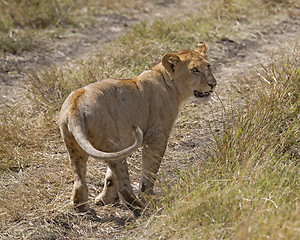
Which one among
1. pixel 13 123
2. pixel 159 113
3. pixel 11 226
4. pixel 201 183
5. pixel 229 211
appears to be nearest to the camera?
pixel 229 211

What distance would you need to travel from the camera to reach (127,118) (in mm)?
3799

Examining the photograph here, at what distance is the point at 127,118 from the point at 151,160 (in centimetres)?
41

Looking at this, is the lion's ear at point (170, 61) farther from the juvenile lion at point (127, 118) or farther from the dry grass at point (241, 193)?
the dry grass at point (241, 193)

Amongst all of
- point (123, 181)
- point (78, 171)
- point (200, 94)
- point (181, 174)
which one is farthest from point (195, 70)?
point (78, 171)

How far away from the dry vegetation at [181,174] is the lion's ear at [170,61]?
0.68 meters

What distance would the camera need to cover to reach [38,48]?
7.67 m

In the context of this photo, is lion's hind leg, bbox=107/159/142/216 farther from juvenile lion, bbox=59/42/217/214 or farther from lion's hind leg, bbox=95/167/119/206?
lion's hind leg, bbox=95/167/119/206

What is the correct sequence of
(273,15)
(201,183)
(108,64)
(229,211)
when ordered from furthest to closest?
(273,15) < (108,64) < (201,183) < (229,211)

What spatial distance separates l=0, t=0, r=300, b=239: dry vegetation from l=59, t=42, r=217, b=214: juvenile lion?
0.25m

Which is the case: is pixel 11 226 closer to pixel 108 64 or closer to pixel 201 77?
pixel 201 77

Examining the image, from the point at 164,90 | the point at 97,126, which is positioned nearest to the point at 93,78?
the point at 164,90

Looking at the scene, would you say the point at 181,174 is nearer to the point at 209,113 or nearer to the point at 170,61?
the point at 170,61

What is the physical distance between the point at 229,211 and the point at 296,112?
166 cm

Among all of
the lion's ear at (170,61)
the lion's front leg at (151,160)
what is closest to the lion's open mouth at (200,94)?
the lion's ear at (170,61)
